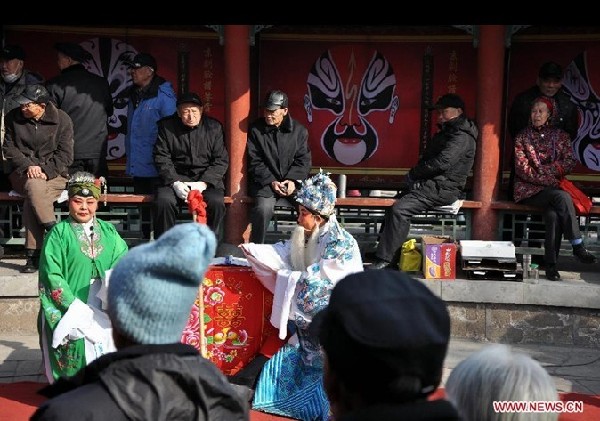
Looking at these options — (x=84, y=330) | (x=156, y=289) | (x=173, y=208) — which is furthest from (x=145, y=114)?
(x=156, y=289)

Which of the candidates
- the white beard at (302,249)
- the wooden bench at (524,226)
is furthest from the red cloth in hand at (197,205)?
the wooden bench at (524,226)

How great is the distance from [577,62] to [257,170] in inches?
166

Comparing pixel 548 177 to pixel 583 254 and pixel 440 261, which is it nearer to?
pixel 583 254

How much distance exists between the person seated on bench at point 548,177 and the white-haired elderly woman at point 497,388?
632 cm

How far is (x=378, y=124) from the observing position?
10.9 m

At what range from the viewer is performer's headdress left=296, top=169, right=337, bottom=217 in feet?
21.6

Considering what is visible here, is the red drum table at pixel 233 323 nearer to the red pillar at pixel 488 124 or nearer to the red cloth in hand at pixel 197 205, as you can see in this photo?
the red cloth in hand at pixel 197 205

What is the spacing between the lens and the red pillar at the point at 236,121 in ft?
30.3

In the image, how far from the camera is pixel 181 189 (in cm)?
867

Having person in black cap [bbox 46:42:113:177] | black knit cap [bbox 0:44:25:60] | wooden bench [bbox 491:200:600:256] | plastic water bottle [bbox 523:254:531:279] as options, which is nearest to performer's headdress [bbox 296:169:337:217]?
plastic water bottle [bbox 523:254:531:279]

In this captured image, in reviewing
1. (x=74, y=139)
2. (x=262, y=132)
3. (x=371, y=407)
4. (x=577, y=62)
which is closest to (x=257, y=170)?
(x=262, y=132)

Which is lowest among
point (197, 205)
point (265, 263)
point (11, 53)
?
point (265, 263)

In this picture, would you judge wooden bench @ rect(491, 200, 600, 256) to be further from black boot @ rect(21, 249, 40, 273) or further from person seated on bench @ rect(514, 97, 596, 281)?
black boot @ rect(21, 249, 40, 273)

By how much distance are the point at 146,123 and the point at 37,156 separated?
120cm
